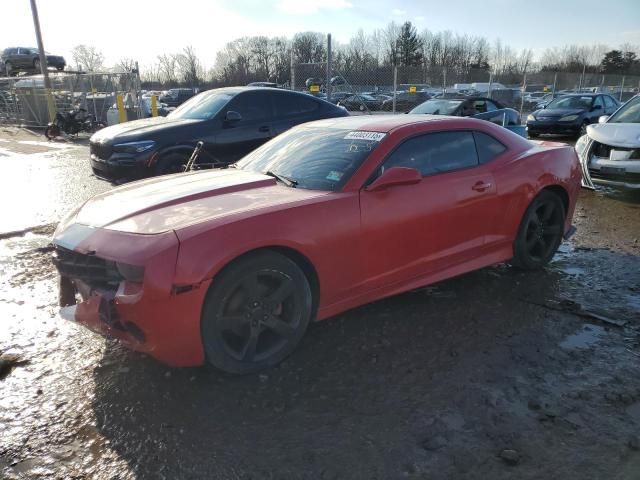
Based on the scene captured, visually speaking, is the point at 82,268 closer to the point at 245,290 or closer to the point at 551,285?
the point at 245,290

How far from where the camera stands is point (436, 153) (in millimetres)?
3756

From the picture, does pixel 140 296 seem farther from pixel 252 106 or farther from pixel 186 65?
pixel 186 65

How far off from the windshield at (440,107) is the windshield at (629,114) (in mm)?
3955

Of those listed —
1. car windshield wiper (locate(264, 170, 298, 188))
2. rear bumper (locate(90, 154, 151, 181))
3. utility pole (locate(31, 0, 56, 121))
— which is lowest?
rear bumper (locate(90, 154, 151, 181))

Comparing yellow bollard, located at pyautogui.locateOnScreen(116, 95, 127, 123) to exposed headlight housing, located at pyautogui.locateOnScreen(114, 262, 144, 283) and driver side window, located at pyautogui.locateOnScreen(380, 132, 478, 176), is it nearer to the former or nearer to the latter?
driver side window, located at pyautogui.locateOnScreen(380, 132, 478, 176)

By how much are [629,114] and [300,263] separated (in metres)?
7.60

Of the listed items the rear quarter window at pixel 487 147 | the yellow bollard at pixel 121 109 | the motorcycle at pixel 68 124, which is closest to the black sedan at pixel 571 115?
the rear quarter window at pixel 487 147

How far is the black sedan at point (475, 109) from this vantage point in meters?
11.5

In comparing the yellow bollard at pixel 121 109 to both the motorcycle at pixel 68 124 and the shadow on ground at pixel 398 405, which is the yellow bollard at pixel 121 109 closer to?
the motorcycle at pixel 68 124

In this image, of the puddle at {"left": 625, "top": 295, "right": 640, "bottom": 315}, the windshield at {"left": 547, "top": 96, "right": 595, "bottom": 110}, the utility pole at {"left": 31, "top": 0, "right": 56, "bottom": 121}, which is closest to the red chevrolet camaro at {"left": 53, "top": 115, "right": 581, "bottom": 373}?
the puddle at {"left": 625, "top": 295, "right": 640, "bottom": 315}

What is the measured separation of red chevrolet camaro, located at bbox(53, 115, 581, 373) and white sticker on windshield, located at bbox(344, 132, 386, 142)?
0.08ft

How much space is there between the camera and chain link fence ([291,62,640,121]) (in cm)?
1745

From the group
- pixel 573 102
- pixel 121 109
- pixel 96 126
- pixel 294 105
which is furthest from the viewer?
pixel 96 126

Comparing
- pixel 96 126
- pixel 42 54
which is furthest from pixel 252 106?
pixel 42 54
